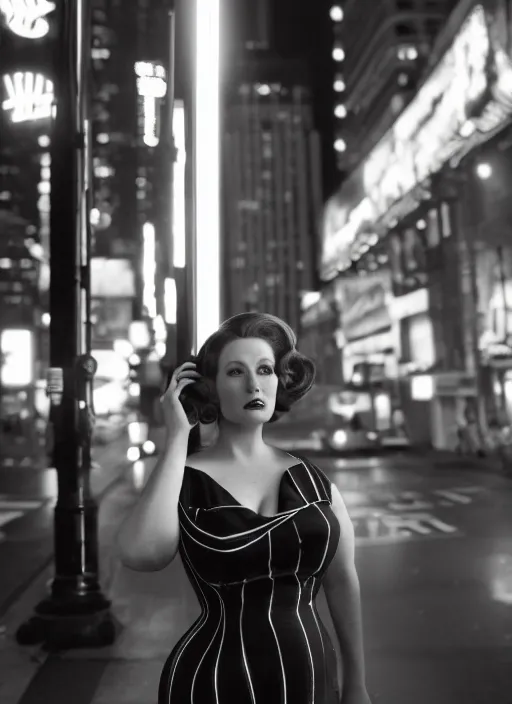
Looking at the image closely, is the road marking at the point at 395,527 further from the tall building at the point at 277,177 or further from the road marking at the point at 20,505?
the tall building at the point at 277,177

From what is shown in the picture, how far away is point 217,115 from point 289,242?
5658 inches

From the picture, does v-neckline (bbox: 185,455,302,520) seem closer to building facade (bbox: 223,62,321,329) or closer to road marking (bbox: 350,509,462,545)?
road marking (bbox: 350,509,462,545)

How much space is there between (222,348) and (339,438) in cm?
2938

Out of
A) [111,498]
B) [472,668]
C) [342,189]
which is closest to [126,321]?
[342,189]

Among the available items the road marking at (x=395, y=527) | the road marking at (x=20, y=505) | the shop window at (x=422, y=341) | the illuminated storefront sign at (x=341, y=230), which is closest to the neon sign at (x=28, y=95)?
the road marking at (x=395, y=527)

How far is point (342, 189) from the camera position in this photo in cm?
6156

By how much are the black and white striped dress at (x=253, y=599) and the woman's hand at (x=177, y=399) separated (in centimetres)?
16

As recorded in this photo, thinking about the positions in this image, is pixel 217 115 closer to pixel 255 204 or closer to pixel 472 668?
pixel 472 668

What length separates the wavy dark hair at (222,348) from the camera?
2445 mm

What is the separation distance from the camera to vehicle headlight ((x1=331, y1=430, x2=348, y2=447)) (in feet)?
103

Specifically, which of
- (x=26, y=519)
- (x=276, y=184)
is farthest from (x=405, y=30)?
→ (x=276, y=184)

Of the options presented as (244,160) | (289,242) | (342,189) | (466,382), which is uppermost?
(244,160)

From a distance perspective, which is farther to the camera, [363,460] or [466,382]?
[466,382]

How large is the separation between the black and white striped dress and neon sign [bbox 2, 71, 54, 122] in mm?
6575
